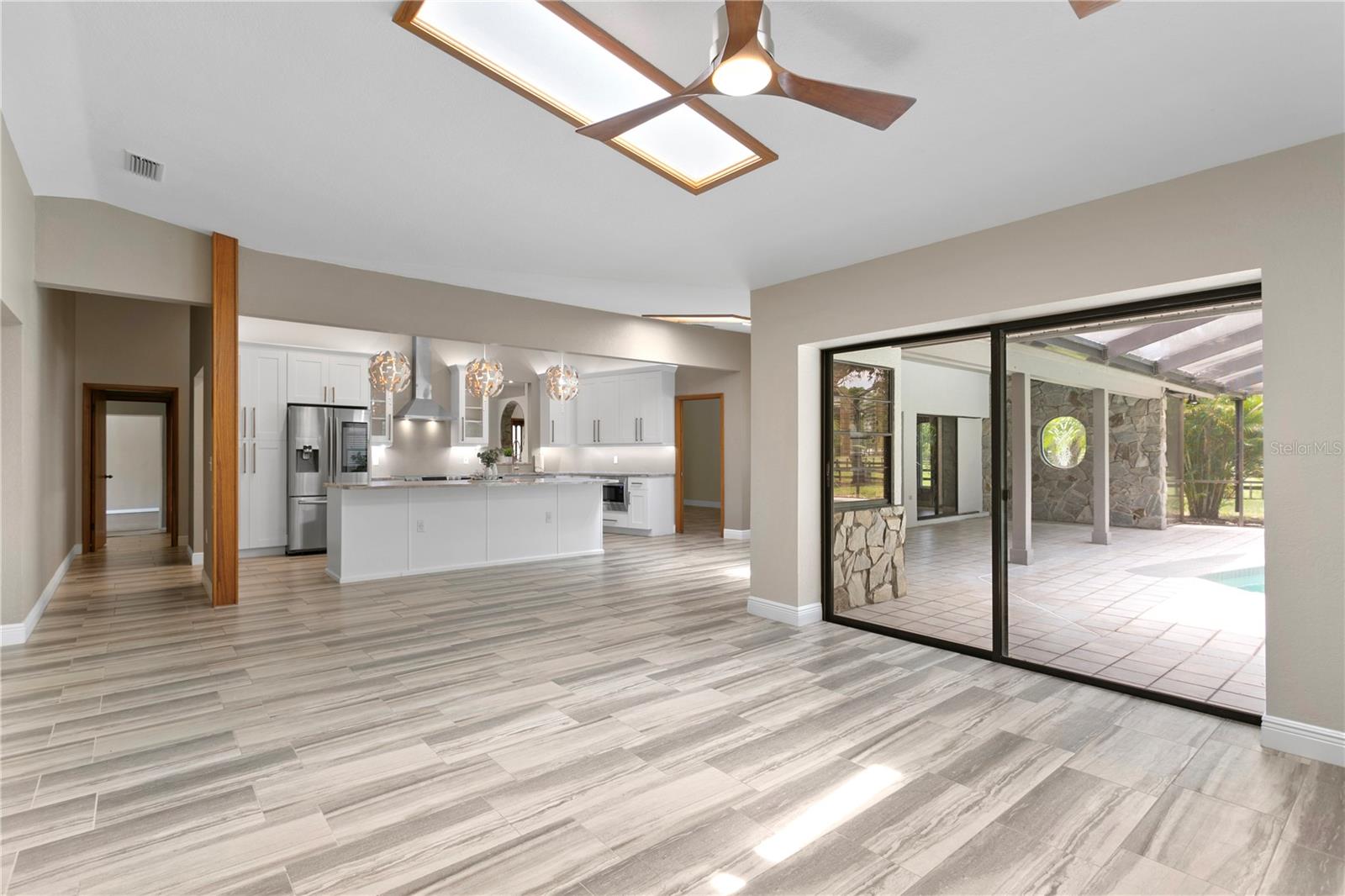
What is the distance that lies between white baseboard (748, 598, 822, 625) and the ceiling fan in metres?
3.40

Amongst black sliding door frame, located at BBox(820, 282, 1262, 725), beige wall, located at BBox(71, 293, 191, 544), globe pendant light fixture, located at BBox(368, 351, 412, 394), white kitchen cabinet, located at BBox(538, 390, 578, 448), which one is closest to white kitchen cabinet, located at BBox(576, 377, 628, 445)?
white kitchen cabinet, located at BBox(538, 390, 578, 448)

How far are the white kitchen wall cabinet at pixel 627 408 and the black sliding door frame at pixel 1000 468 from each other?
17.1ft

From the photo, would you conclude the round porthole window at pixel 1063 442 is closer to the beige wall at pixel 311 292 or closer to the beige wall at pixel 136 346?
the beige wall at pixel 311 292

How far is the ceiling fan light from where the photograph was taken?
1.77 metres

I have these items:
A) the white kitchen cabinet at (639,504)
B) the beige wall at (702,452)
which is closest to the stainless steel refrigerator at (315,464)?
the white kitchen cabinet at (639,504)

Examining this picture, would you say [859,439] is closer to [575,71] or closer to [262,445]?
[575,71]

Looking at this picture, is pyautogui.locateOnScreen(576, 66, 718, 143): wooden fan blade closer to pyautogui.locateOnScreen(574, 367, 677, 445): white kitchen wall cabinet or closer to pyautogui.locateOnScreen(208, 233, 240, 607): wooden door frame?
pyautogui.locateOnScreen(208, 233, 240, 607): wooden door frame

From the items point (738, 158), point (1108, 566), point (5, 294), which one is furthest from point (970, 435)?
point (5, 294)

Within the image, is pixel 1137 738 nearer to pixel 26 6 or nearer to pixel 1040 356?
pixel 1040 356

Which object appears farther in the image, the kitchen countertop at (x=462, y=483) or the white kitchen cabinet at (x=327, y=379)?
the white kitchen cabinet at (x=327, y=379)

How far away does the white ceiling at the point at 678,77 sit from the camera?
2105mm

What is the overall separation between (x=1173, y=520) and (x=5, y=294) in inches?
248

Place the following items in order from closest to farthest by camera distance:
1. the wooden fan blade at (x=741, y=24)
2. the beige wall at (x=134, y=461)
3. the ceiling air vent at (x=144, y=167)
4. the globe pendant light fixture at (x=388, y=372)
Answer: the wooden fan blade at (x=741, y=24)
the ceiling air vent at (x=144, y=167)
the globe pendant light fixture at (x=388, y=372)
the beige wall at (x=134, y=461)

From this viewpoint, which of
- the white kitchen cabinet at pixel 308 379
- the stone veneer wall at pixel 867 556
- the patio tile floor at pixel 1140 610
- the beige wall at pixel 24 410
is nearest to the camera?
the patio tile floor at pixel 1140 610
